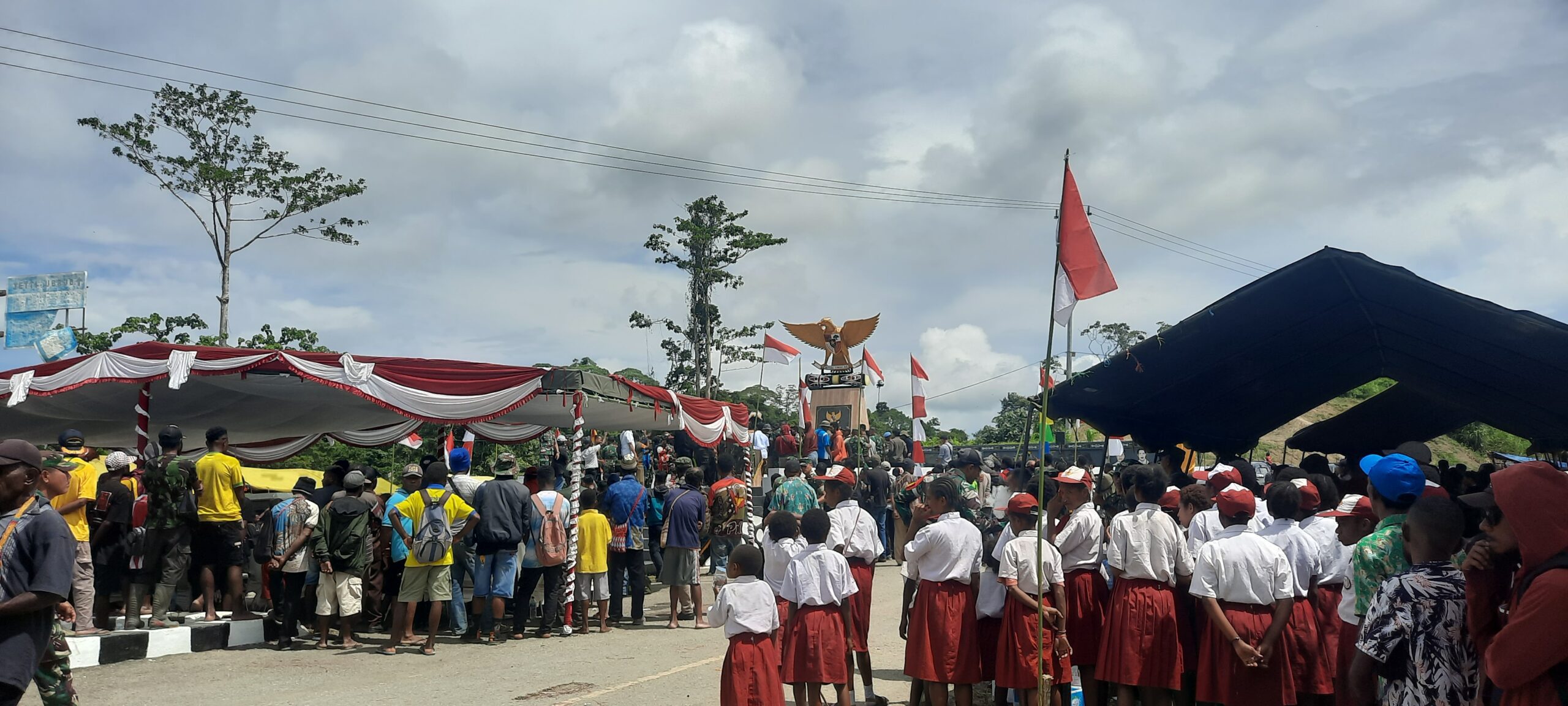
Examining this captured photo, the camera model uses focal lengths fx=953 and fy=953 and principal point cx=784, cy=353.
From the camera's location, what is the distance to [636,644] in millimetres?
10016

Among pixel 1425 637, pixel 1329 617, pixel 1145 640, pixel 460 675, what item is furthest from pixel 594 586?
pixel 1425 637

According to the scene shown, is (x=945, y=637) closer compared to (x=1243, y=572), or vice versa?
(x=1243, y=572)

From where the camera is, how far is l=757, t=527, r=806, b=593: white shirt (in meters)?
6.24

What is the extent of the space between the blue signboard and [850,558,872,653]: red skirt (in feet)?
62.4

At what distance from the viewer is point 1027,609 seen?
593cm

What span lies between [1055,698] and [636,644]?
500 cm

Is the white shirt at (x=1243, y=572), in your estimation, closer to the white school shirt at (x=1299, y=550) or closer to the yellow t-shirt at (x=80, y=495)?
the white school shirt at (x=1299, y=550)

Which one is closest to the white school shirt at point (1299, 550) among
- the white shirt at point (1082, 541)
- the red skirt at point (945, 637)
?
the white shirt at point (1082, 541)

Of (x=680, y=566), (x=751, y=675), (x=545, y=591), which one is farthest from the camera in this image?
(x=680, y=566)

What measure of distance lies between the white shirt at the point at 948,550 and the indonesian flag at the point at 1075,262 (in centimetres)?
153

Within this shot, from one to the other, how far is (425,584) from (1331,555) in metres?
7.93

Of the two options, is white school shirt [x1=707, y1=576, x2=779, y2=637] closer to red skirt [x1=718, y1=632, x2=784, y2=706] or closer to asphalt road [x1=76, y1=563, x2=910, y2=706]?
red skirt [x1=718, y1=632, x2=784, y2=706]

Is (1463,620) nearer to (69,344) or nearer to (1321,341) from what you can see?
(1321,341)

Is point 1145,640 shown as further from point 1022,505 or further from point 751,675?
point 751,675
